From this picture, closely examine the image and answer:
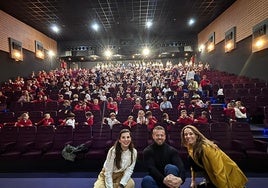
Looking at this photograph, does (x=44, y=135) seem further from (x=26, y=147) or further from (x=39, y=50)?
(x=39, y=50)

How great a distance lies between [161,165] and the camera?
2.79 m

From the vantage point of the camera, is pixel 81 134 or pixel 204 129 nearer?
pixel 204 129

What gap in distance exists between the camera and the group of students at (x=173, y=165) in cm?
239

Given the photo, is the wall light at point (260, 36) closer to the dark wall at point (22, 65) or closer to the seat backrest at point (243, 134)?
the seat backrest at point (243, 134)

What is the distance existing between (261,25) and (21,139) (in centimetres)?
1008

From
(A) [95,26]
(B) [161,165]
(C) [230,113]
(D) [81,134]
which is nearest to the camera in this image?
(B) [161,165]

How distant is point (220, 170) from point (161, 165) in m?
0.71

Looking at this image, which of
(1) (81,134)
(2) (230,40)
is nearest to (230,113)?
(1) (81,134)

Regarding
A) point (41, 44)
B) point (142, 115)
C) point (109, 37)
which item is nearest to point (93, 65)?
point (109, 37)

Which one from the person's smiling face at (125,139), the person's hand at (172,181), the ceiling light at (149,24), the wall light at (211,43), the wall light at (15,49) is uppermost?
the ceiling light at (149,24)

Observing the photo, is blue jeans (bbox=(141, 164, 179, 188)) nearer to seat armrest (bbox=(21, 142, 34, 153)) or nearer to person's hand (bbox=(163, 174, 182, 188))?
person's hand (bbox=(163, 174, 182, 188))

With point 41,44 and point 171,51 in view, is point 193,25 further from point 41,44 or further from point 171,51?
point 41,44

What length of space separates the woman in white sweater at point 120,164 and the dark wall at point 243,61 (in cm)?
886

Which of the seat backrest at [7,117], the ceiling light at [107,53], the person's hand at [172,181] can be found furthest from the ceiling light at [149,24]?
the person's hand at [172,181]
